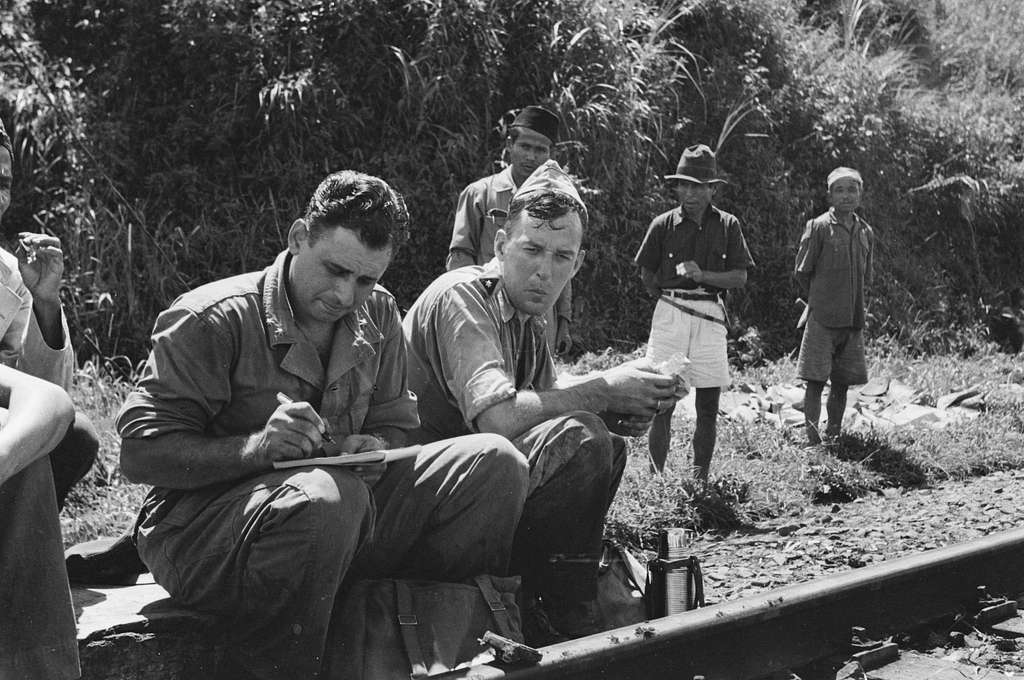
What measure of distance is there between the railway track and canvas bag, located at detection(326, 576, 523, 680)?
6.7 inches

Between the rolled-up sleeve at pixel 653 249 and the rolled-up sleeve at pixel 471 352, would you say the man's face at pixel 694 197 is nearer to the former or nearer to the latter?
the rolled-up sleeve at pixel 653 249

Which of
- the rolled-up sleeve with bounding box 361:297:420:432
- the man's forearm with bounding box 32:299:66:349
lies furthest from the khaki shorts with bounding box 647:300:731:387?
the man's forearm with bounding box 32:299:66:349

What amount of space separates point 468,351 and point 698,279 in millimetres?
3232

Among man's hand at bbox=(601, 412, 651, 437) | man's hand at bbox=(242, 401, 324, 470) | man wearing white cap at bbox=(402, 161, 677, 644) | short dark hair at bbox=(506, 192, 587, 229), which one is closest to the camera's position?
man's hand at bbox=(242, 401, 324, 470)

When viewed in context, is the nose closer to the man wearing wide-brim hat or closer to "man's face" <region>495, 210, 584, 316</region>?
"man's face" <region>495, 210, 584, 316</region>

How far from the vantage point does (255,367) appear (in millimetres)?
3191

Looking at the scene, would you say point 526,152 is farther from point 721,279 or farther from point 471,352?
point 471,352

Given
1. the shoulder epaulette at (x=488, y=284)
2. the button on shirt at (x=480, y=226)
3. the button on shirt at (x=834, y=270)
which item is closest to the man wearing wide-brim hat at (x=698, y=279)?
the button on shirt at (x=480, y=226)

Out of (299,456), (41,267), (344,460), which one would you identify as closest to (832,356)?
(344,460)

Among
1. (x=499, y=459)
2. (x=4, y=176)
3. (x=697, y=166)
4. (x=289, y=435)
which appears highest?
(x=4, y=176)

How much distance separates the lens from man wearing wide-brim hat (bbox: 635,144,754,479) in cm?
675

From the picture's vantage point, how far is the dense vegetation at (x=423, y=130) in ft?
29.4

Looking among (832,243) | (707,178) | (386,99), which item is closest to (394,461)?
(707,178)

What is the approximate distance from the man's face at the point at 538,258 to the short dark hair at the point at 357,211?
0.67m
